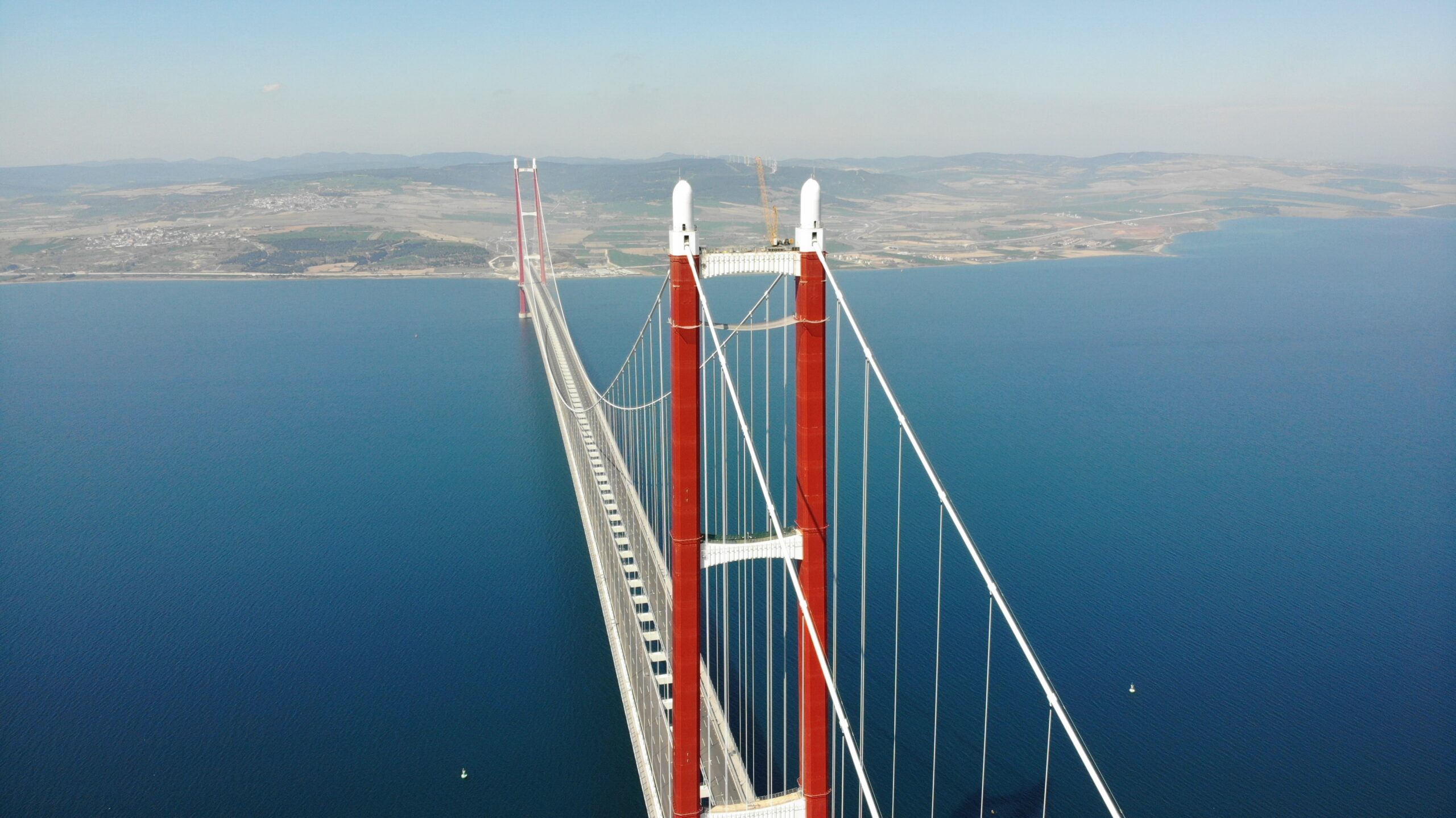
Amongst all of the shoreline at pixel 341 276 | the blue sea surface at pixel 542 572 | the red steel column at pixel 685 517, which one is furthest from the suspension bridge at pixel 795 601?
the shoreline at pixel 341 276

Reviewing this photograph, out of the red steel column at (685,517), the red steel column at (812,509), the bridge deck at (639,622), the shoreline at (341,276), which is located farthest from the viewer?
the shoreline at (341,276)

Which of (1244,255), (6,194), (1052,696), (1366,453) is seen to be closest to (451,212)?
(6,194)

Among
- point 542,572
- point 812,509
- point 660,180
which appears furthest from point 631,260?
point 812,509

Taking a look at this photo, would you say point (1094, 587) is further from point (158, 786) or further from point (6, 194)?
point (6, 194)

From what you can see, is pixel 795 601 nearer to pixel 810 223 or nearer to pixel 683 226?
pixel 810 223

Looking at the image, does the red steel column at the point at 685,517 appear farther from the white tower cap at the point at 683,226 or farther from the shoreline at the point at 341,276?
the shoreline at the point at 341,276

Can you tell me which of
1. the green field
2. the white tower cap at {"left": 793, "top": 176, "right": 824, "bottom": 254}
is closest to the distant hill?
the green field
